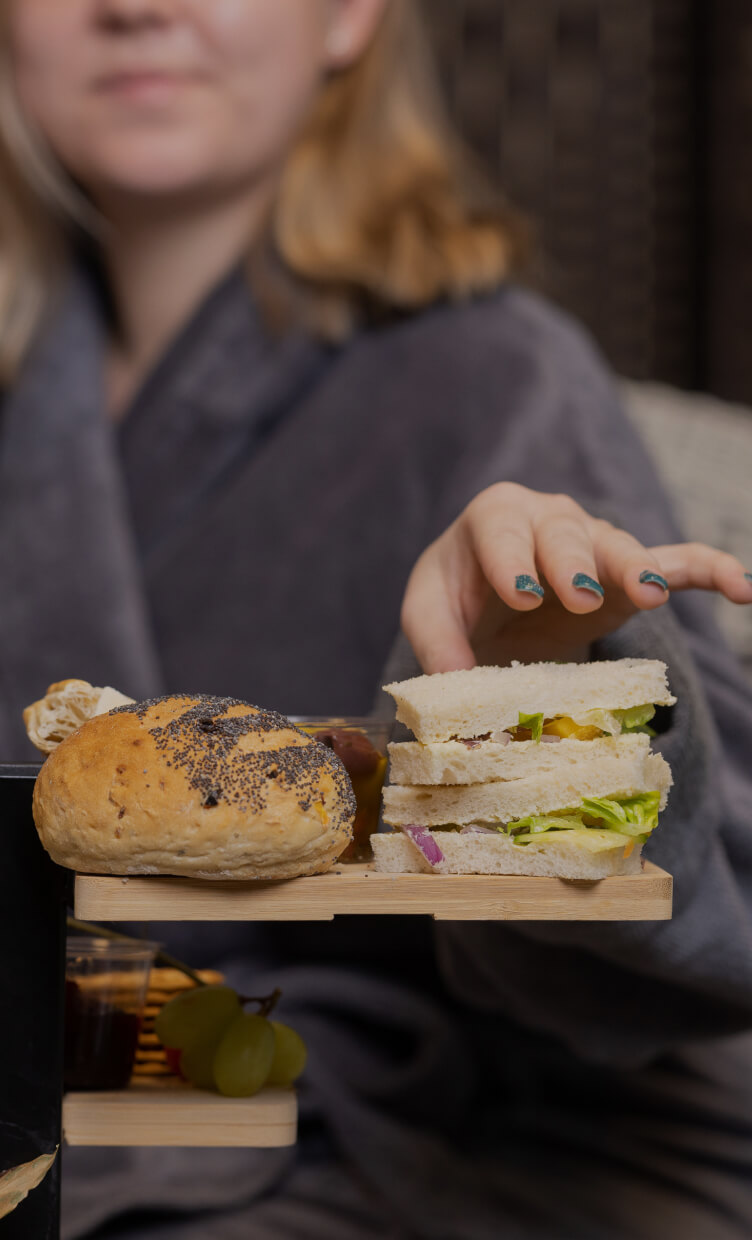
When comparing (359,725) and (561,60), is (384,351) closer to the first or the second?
(359,725)

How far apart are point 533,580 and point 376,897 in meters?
0.17

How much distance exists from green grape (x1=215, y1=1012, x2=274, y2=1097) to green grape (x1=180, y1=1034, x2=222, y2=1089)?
0.04 feet

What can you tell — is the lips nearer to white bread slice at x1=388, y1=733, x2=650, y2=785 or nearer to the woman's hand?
the woman's hand

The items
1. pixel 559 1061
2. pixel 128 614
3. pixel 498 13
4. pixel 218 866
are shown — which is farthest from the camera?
pixel 498 13

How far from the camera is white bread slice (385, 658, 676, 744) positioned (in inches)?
21.5

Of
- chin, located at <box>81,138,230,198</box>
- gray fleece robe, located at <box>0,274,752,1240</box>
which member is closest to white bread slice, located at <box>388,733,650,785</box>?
gray fleece robe, located at <box>0,274,752,1240</box>

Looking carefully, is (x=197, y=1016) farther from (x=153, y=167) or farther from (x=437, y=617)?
(x=153, y=167)

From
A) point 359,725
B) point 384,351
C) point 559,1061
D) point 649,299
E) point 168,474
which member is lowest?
point 559,1061

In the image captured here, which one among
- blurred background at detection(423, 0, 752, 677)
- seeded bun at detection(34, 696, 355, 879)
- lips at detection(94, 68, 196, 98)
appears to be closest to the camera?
seeded bun at detection(34, 696, 355, 879)

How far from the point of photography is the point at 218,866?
49 cm

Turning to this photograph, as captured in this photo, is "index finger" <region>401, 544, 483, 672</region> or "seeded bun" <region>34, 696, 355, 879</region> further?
"index finger" <region>401, 544, 483, 672</region>

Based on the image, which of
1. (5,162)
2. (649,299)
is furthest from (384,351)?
(649,299)

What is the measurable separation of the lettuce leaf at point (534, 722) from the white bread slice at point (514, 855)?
0.16 ft

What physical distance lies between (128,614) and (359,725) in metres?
0.69
